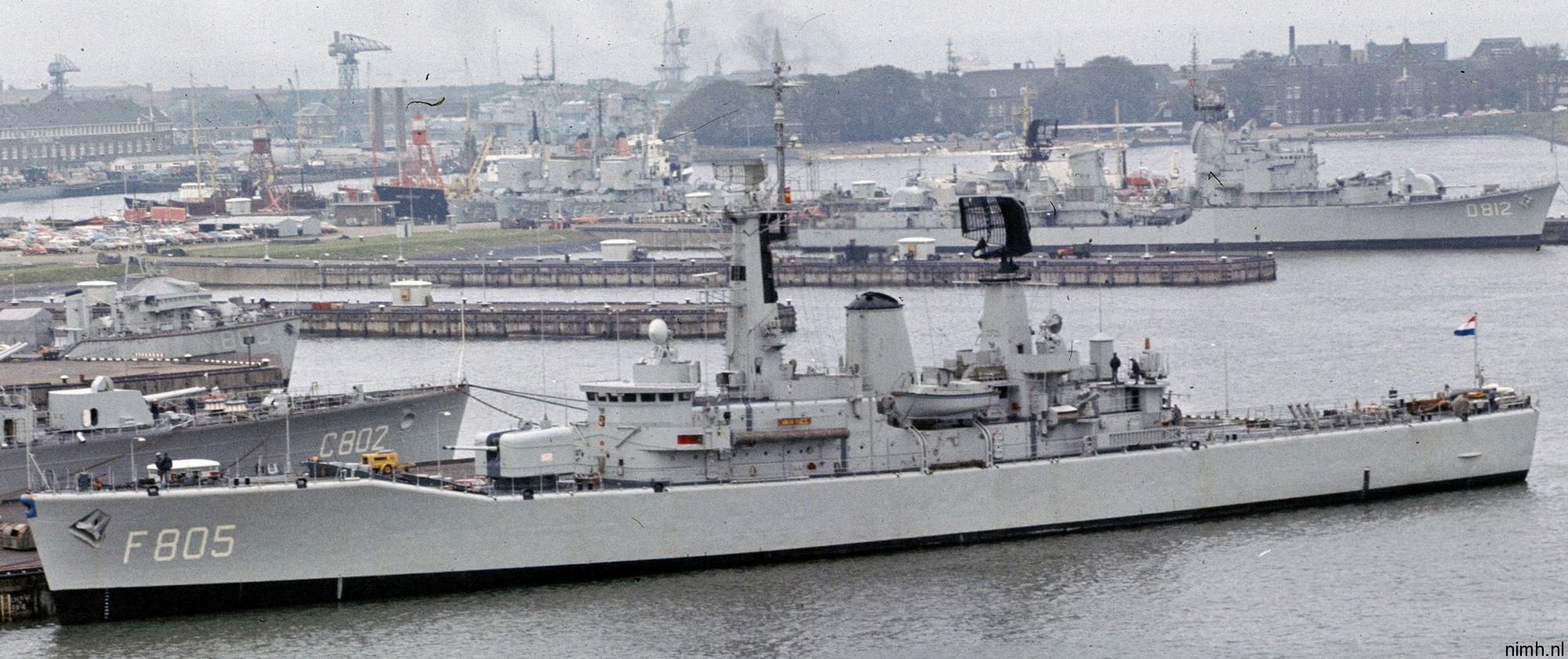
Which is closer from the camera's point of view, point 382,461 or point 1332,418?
point 382,461

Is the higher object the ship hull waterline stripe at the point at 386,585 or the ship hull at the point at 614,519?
the ship hull at the point at 614,519

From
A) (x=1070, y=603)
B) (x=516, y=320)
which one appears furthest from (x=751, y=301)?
(x=516, y=320)

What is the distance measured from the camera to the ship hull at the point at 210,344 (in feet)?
165

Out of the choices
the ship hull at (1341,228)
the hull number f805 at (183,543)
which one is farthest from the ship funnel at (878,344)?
the ship hull at (1341,228)

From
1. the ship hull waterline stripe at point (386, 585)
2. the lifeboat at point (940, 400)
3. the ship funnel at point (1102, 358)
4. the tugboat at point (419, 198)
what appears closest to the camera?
the ship hull waterline stripe at point (386, 585)

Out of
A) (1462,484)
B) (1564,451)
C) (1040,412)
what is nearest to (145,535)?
(1040,412)

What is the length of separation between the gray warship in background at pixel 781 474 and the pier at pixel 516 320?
29.0 meters

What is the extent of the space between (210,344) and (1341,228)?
55284 mm

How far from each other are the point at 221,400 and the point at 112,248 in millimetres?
68713

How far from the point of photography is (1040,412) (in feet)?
112

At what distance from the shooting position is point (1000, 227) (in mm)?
35281

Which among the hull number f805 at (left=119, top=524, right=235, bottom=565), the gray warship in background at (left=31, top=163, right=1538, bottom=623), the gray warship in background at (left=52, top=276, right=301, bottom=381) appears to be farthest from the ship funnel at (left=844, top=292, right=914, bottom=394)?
the gray warship in background at (left=52, top=276, right=301, bottom=381)

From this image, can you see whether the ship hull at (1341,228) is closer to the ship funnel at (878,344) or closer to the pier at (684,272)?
the pier at (684,272)

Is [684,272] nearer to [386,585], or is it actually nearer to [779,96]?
[779,96]
